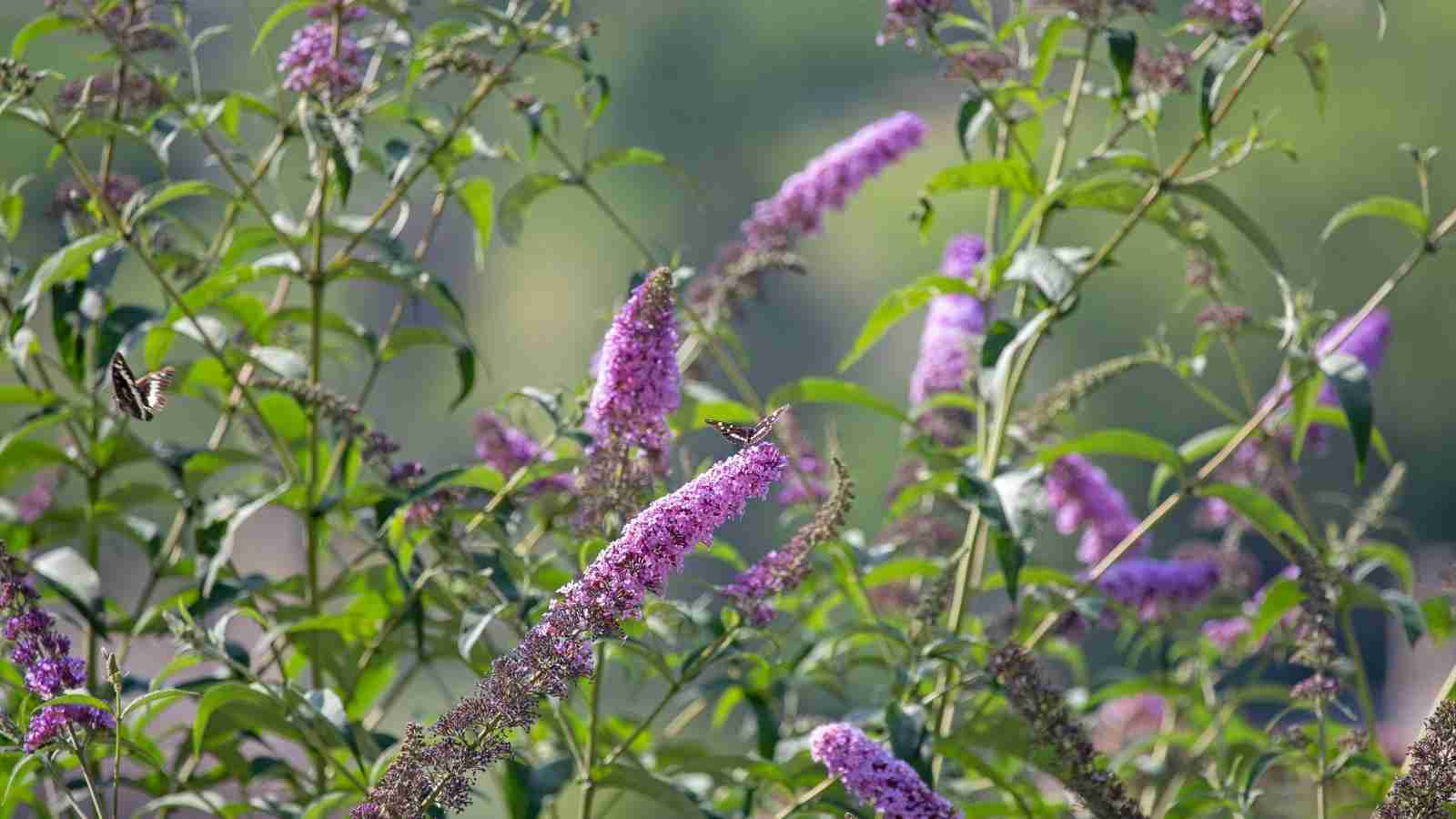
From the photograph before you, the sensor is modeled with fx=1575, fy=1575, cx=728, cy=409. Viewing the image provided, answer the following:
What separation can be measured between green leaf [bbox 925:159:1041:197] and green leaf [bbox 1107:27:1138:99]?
0.37ft

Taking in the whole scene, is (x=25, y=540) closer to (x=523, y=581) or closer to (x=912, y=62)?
(x=523, y=581)

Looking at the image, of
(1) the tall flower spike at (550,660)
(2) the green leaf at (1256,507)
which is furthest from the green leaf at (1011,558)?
(1) the tall flower spike at (550,660)

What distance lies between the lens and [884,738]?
1282mm

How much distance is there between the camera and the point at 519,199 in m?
Result: 1.52

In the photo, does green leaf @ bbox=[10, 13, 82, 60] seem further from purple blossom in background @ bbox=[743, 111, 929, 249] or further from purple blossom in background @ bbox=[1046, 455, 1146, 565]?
purple blossom in background @ bbox=[1046, 455, 1146, 565]

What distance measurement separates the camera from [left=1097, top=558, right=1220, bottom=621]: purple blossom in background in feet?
5.72

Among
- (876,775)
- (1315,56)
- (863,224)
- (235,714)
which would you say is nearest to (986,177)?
(1315,56)

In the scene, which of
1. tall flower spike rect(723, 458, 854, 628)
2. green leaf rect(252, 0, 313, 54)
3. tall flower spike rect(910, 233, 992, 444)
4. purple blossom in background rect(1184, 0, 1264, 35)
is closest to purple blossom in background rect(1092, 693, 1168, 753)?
tall flower spike rect(910, 233, 992, 444)

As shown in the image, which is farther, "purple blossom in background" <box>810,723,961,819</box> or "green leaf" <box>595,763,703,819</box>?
"green leaf" <box>595,763,703,819</box>

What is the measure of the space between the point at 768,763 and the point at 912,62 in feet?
26.7

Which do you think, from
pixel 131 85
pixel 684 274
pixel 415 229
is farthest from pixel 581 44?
pixel 415 229

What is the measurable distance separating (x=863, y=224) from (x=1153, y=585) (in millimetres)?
8657

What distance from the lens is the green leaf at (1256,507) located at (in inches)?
52.4

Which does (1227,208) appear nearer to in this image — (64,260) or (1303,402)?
(1303,402)
